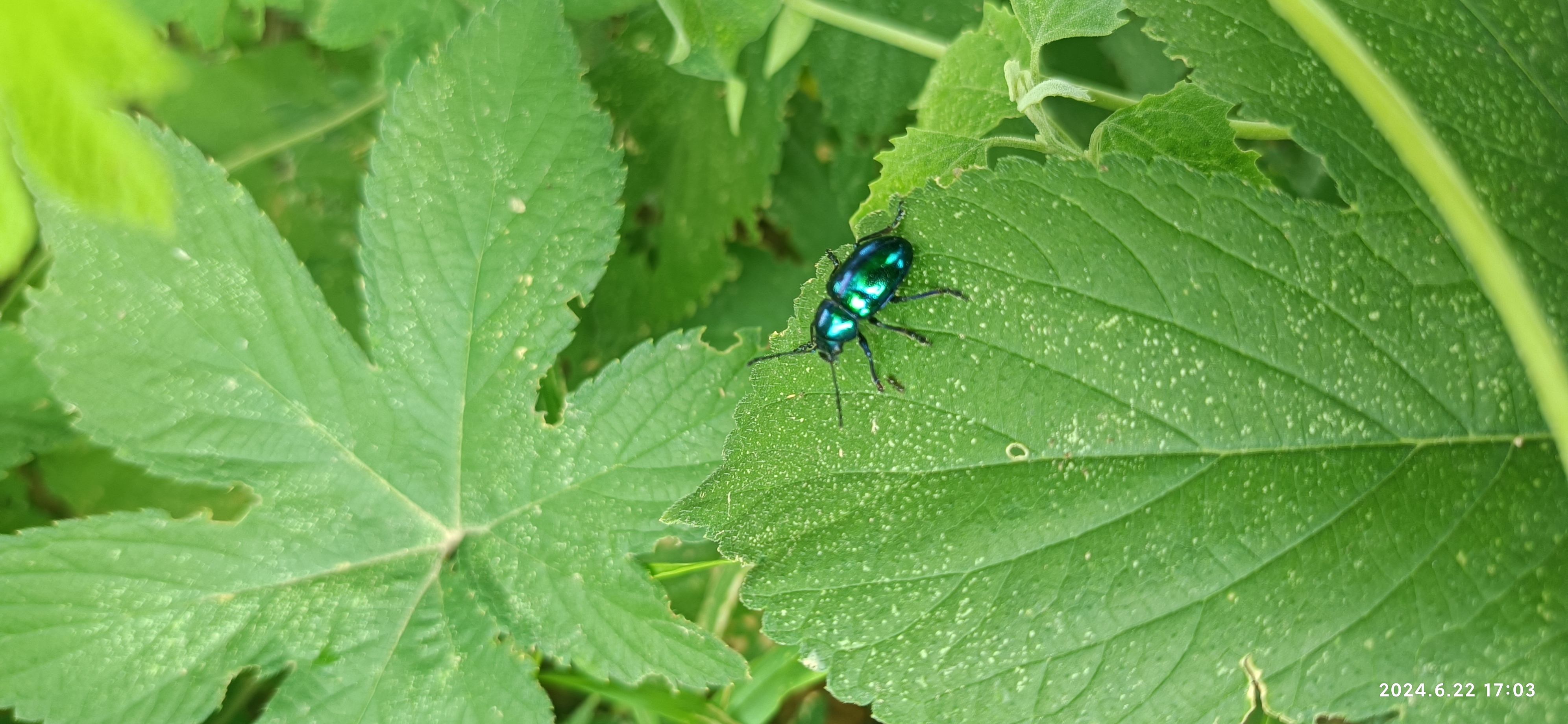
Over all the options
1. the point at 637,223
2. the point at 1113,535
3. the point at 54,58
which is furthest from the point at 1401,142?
the point at 637,223

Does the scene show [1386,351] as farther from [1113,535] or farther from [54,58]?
[54,58]

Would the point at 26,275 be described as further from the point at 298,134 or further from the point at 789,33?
the point at 789,33

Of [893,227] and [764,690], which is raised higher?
[893,227]

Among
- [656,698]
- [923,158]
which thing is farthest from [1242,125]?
[656,698]

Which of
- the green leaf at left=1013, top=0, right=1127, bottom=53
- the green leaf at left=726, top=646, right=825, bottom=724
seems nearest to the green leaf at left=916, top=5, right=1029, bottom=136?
the green leaf at left=1013, top=0, right=1127, bottom=53

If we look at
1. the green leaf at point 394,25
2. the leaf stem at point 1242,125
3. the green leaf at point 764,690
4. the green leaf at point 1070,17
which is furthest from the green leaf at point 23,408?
the leaf stem at point 1242,125

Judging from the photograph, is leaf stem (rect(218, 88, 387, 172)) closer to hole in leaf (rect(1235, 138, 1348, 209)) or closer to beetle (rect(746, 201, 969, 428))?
beetle (rect(746, 201, 969, 428))
